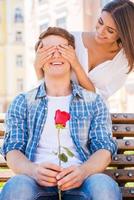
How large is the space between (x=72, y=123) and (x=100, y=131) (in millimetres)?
143

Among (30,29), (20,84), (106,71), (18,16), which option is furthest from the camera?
(18,16)

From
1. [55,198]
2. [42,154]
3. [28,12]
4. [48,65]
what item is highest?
[28,12]

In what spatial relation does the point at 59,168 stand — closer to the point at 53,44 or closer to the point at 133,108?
the point at 53,44

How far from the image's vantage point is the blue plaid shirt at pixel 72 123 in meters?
3.12

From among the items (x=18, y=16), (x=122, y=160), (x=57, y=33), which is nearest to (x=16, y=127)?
(x=57, y=33)

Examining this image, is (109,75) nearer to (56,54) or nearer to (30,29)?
(56,54)

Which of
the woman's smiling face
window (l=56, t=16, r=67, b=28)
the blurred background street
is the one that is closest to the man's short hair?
the woman's smiling face

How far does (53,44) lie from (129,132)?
84 centimetres

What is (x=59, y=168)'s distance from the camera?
2850 mm

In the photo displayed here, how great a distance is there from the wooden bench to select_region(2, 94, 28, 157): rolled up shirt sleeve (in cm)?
55

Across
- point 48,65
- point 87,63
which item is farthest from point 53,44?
point 87,63

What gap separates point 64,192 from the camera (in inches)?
114

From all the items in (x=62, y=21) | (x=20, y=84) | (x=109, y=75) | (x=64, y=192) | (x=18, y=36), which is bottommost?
(x=64, y=192)

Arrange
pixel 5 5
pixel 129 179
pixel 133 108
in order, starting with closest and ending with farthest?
pixel 129 179
pixel 133 108
pixel 5 5
